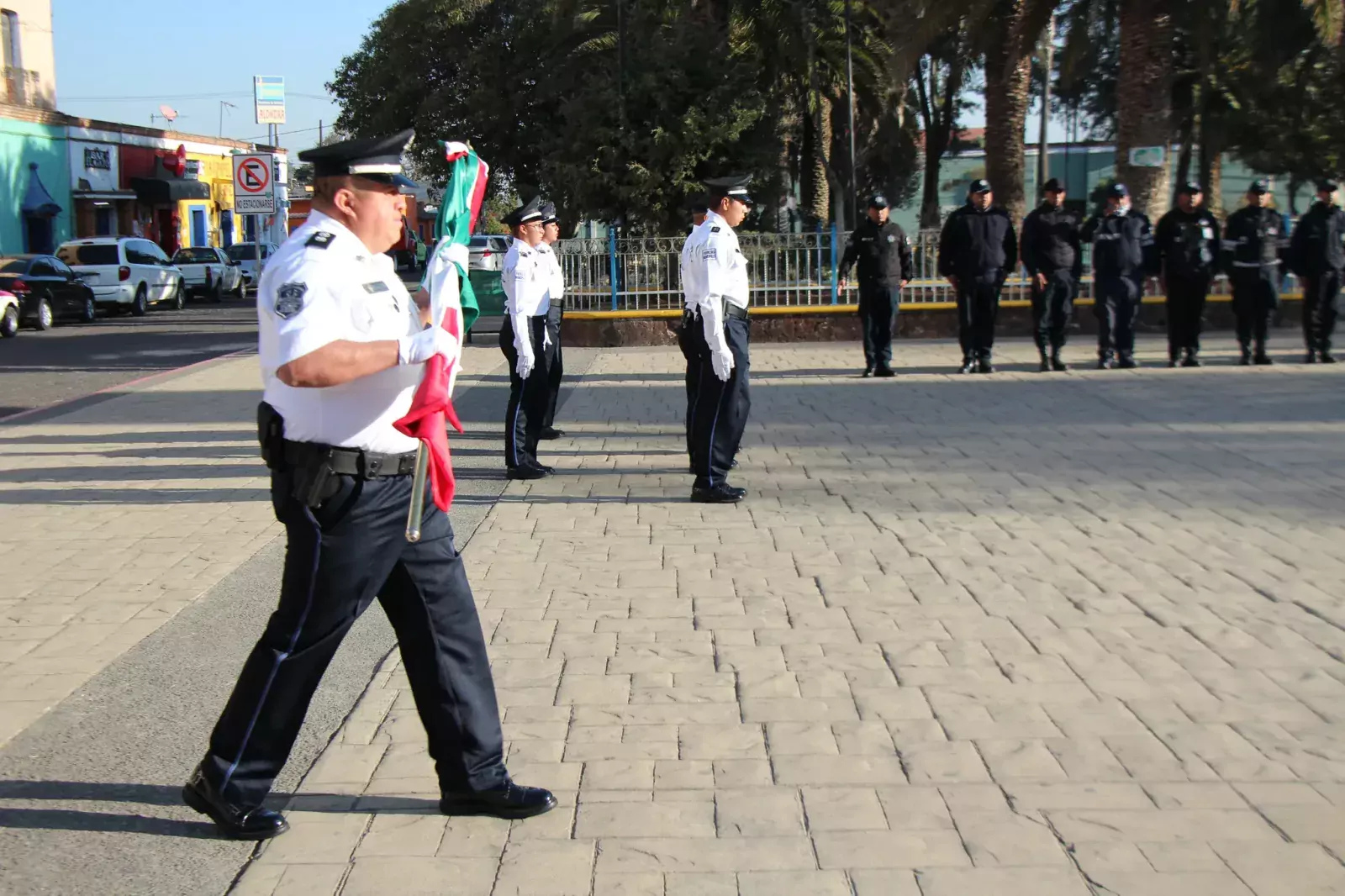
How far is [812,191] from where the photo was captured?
3334 cm

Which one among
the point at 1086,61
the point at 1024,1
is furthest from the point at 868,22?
the point at 1024,1

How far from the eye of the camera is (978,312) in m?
14.7

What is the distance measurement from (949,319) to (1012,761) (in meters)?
15.8

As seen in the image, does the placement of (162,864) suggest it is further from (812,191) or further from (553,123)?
(553,123)

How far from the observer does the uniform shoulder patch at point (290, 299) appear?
359 cm

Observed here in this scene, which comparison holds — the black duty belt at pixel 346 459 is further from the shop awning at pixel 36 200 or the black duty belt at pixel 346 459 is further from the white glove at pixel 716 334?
the shop awning at pixel 36 200

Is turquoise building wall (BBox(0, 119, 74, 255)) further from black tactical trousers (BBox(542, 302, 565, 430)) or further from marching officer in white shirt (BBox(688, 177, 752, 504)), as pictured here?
marching officer in white shirt (BBox(688, 177, 752, 504))

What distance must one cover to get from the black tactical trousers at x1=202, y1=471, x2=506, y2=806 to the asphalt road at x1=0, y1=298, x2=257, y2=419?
11.5m

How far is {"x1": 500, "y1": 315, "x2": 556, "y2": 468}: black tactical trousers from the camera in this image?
9.54 meters

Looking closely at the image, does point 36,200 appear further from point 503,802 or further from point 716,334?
point 503,802

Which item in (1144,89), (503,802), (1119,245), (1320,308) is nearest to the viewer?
(503,802)

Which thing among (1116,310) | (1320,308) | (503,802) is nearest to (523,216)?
(503,802)

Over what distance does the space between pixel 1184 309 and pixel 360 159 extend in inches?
488

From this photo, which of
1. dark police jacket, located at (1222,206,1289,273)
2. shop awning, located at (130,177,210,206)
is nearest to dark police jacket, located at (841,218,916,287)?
dark police jacket, located at (1222,206,1289,273)
